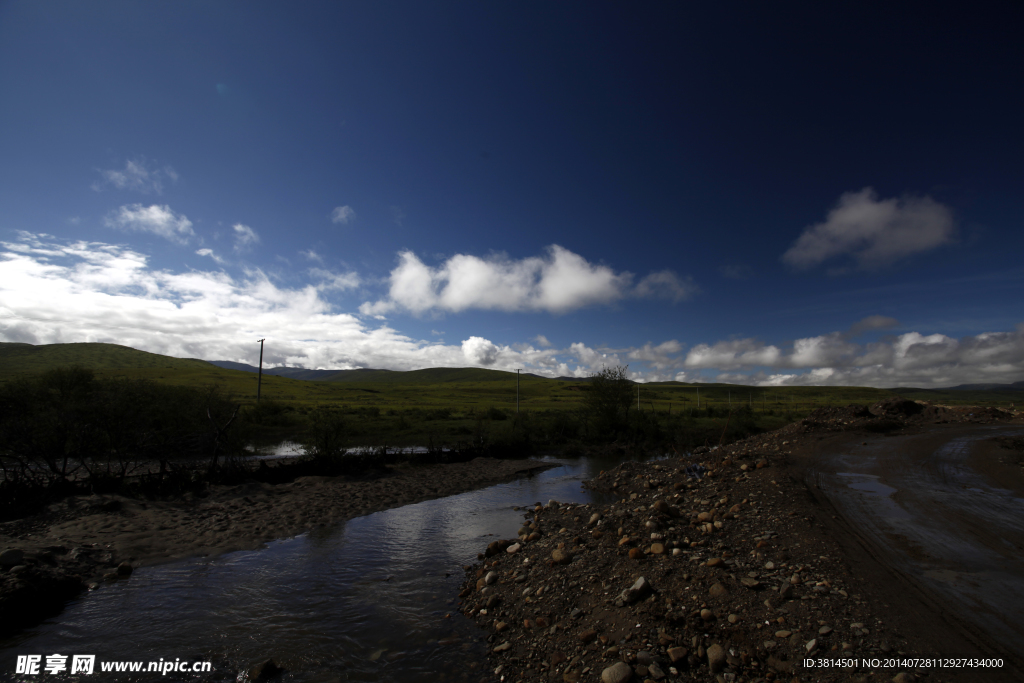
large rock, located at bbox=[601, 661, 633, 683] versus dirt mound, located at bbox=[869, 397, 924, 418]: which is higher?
dirt mound, located at bbox=[869, 397, 924, 418]

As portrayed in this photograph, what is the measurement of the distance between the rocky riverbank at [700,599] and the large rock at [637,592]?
20 millimetres

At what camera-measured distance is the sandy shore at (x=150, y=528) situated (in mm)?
8812

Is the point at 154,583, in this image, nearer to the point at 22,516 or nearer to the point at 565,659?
the point at 22,516

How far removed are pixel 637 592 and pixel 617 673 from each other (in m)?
1.75

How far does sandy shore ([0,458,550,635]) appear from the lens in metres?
8.81

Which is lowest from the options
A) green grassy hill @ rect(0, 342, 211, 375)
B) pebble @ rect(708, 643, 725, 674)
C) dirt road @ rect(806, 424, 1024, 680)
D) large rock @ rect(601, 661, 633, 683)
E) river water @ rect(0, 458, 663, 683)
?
river water @ rect(0, 458, 663, 683)

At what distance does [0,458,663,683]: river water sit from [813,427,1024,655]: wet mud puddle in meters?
6.86

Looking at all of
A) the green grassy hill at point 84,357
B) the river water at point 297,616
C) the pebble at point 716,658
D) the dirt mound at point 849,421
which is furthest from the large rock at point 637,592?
the green grassy hill at point 84,357

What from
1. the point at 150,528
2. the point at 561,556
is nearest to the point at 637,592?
the point at 561,556

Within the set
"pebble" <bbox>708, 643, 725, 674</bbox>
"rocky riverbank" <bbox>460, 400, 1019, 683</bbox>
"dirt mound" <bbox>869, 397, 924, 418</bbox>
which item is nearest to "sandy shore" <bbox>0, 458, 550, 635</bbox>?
"rocky riverbank" <bbox>460, 400, 1019, 683</bbox>

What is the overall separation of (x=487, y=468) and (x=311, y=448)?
10.4 meters

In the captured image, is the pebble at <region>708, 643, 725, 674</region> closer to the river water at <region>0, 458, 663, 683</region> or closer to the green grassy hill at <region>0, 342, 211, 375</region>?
the river water at <region>0, 458, 663, 683</region>

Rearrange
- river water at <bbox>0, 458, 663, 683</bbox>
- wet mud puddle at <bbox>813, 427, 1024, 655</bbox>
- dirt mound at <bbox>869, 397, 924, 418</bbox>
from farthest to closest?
dirt mound at <bbox>869, 397, 924, 418</bbox>
river water at <bbox>0, 458, 663, 683</bbox>
wet mud puddle at <bbox>813, 427, 1024, 655</bbox>

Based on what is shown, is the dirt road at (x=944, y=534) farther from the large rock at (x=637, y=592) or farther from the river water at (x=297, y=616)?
the river water at (x=297, y=616)
